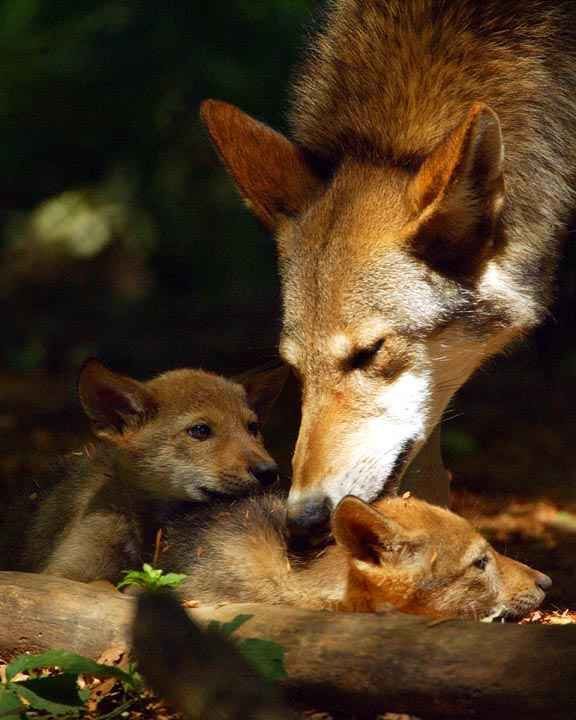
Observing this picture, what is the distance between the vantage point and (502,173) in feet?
15.9

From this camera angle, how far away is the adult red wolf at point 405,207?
15.8 ft

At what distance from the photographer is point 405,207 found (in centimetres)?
498

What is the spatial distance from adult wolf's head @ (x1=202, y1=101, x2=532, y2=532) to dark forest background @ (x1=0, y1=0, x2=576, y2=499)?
3.40 ft

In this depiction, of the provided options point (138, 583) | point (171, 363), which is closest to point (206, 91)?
point (171, 363)

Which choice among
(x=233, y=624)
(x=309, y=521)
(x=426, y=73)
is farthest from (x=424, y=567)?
(x=426, y=73)

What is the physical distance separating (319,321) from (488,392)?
5388 millimetres

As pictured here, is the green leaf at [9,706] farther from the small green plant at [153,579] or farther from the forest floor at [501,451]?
the forest floor at [501,451]

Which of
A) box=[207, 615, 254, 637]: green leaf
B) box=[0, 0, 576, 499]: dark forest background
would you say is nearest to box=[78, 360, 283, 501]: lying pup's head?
box=[207, 615, 254, 637]: green leaf

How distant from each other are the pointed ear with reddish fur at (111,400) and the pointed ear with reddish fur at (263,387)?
54cm

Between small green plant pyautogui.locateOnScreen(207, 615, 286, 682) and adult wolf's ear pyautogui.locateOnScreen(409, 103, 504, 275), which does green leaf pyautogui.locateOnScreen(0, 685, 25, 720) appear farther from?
adult wolf's ear pyautogui.locateOnScreen(409, 103, 504, 275)

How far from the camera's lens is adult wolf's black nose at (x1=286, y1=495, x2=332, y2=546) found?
4.45 metres

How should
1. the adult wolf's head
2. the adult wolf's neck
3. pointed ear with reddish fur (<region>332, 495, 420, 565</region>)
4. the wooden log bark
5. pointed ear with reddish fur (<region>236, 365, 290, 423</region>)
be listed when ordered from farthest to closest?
pointed ear with reddish fur (<region>236, 365, 290, 423</region>) → the adult wolf's neck → the adult wolf's head → pointed ear with reddish fur (<region>332, 495, 420, 565</region>) → the wooden log bark

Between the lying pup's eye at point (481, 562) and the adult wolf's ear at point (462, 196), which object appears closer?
the lying pup's eye at point (481, 562)

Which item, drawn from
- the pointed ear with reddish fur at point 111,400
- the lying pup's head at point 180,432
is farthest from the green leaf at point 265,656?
the pointed ear with reddish fur at point 111,400
